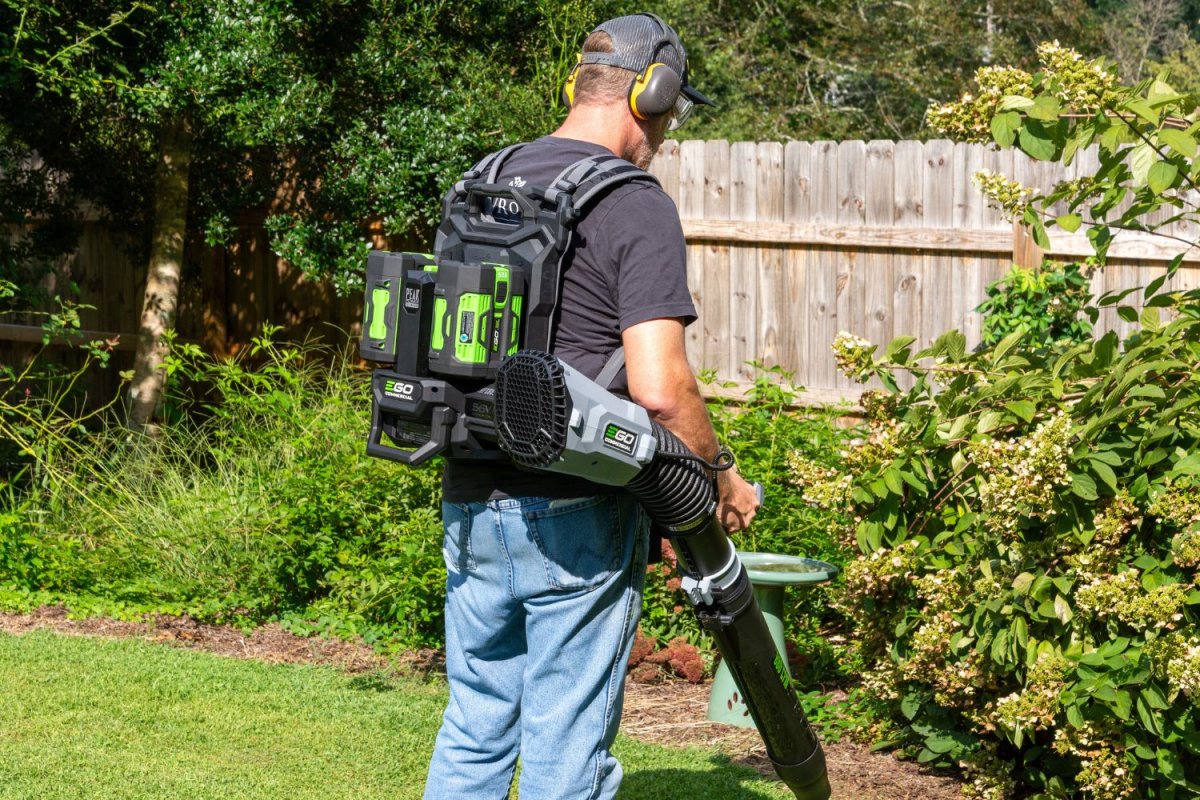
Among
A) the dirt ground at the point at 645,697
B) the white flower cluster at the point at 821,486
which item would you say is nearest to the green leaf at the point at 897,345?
the white flower cluster at the point at 821,486

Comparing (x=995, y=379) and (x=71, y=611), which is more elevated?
(x=995, y=379)

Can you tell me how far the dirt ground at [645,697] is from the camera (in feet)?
14.5

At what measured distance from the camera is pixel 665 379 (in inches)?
105

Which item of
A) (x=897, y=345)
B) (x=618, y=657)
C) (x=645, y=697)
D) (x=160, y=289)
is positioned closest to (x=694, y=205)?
(x=160, y=289)

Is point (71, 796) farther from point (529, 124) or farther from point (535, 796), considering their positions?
point (529, 124)

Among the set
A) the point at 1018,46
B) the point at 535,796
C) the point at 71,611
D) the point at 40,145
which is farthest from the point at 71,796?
the point at 1018,46

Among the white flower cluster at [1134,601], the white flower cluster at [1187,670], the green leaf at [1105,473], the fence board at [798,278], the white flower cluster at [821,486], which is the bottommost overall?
the white flower cluster at [1187,670]

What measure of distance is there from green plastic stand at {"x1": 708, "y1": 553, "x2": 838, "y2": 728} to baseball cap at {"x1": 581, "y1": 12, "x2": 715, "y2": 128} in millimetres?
2128

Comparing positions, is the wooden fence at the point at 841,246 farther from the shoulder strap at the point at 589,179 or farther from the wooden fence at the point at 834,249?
the shoulder strap at the point at 589,179

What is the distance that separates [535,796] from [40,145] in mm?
6588

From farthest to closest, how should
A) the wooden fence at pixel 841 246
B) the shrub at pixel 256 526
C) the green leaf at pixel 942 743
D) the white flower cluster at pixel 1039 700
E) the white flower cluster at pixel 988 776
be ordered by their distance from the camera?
the wooden fence at pixel 841 246 → the shrub at pixel 256 526 → the green leaf at pixel 942 743 → the white flower cluster at pixel 988 776 → the white flower cluster at pixel 1039 700

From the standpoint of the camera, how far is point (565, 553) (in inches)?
109

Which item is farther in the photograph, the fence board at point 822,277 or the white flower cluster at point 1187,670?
the fence board at point 822,277

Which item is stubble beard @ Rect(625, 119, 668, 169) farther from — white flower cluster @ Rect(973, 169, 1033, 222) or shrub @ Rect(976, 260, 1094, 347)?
shrub @ Rect(976, 260, 1094, 347)
